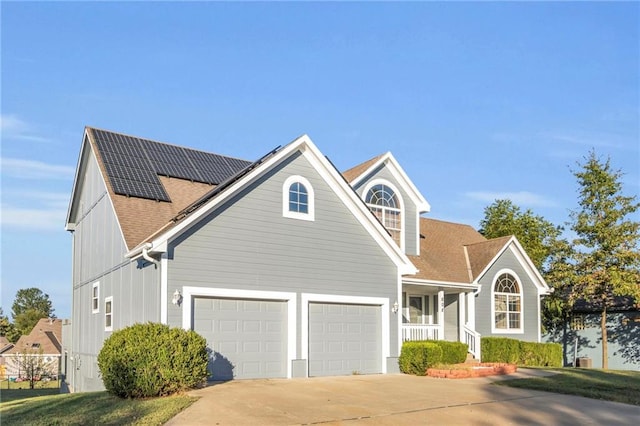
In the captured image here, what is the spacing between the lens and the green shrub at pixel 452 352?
63.1 feet

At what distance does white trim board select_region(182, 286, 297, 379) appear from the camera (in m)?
15.3

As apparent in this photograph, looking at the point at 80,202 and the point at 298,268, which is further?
the point at 80,202

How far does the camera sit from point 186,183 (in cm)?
2028

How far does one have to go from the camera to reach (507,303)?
25.6 metres

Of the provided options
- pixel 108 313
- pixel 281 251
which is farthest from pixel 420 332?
pixel 108 313

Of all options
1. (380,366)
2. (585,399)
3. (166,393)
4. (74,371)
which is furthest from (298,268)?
(74,371)

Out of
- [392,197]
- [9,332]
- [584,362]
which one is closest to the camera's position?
[392,197]

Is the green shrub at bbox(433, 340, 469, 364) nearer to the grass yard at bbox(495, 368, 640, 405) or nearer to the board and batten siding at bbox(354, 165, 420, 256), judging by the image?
the grass yard at bbox(495, 368, 640, 405)

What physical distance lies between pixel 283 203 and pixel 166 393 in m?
6.58

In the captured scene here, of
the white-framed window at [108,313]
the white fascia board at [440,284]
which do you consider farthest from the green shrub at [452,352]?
the white-framed window at [108,313]

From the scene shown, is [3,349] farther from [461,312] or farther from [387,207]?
[461,312]

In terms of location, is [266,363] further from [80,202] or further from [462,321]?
[80,202]

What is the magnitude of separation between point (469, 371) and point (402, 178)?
837 cm

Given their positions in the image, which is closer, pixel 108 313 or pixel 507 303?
pixel 108 313
